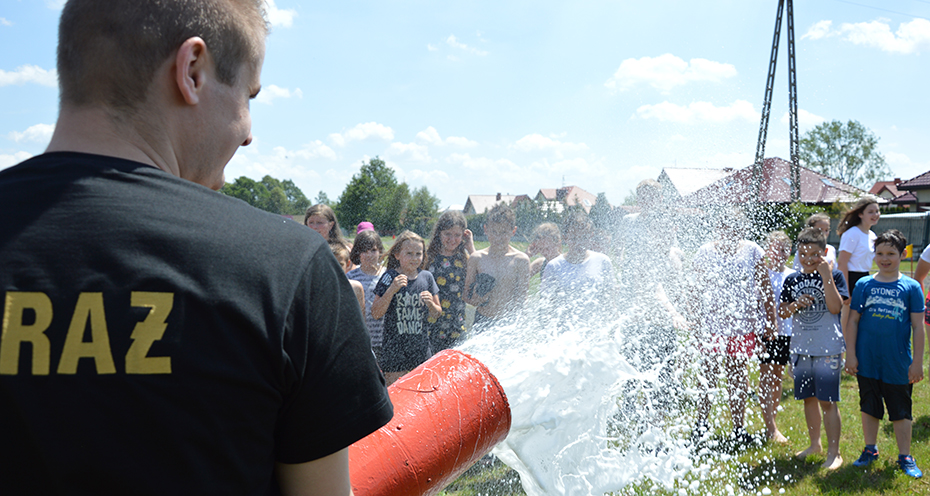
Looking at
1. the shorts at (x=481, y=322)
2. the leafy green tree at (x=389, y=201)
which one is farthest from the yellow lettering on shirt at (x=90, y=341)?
the leafy green tree at (x=389, y=201)

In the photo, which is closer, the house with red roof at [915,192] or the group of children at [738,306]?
the group of children at [738,306]

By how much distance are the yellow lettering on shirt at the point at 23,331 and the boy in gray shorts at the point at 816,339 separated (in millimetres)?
5201

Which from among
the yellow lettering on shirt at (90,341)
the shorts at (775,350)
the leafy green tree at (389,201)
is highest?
the leafy green tree at (389,201)

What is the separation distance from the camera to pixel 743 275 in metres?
4.75

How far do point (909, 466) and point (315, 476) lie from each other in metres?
5.20

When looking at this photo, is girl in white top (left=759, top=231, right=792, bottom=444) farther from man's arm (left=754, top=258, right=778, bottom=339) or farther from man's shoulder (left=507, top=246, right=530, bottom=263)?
man's shoulder (left=507, top=246, right=530, bottom=263)

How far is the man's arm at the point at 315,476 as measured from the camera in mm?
950

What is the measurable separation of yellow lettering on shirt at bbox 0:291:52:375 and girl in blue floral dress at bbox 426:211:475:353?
4.18 m

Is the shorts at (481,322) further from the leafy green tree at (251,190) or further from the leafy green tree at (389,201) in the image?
the leafy green tree at (251,190)

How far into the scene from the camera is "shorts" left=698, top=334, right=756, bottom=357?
4.80 m

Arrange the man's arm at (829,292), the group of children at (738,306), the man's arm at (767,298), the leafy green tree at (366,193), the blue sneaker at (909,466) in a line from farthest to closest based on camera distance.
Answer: the leafy green tree at (366,193) → the man's arm at (767,298) → the man's arm at (829,292) → the group of children at (738,306) → the blue sneaker at (909,466)

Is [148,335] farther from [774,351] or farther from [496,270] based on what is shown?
[774,351]

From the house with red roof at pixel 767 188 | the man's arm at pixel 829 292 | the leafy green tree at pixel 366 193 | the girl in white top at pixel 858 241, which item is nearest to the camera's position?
the man's arm at pixel 829 292

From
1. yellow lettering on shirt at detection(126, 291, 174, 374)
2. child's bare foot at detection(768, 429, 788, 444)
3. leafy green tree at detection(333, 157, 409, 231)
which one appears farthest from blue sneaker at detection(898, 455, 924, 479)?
leafy green tree at detection(333, 157, 409, 231)
